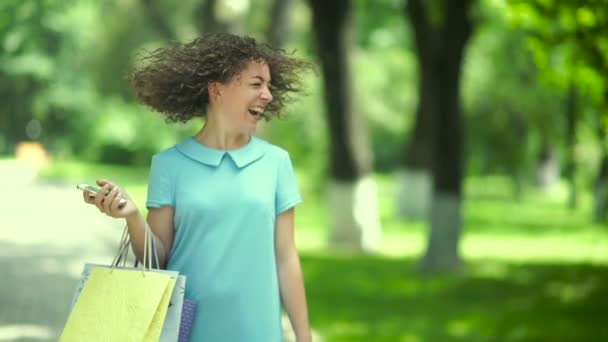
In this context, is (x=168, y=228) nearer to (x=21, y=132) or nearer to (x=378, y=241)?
(x=21, y=132)

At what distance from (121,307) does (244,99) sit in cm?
73

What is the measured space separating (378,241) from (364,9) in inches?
625

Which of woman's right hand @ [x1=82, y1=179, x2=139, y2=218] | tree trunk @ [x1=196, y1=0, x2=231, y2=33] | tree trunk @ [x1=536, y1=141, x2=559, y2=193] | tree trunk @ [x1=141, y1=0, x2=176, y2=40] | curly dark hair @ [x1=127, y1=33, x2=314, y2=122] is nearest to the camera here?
woman's right hand @ [x1=82, y1=179, x2=139, y2=218]

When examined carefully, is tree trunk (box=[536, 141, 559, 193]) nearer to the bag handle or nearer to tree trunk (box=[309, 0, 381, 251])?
tree trunk (box=[309, 0, 381, 251])

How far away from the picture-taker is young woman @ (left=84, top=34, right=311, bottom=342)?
147 inches

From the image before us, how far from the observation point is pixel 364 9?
1499 inches

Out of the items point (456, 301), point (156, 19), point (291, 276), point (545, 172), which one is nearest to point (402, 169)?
point (156, 19)

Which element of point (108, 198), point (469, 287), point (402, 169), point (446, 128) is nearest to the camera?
point (108, 198)

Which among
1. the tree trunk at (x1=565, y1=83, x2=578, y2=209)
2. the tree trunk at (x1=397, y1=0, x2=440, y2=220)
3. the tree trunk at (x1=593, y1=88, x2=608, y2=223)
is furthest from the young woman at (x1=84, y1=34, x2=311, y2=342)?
the tree trunk at (x1=593, y1=88, x2=608, y2=223)

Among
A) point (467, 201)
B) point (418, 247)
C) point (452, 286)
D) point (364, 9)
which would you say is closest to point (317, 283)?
point (452, 286)

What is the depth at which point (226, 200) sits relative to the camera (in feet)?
12.3

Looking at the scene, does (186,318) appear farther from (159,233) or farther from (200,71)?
(200,71)

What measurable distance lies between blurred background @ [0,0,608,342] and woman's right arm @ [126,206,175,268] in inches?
25.1

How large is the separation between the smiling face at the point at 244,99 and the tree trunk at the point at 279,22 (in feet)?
67.1
